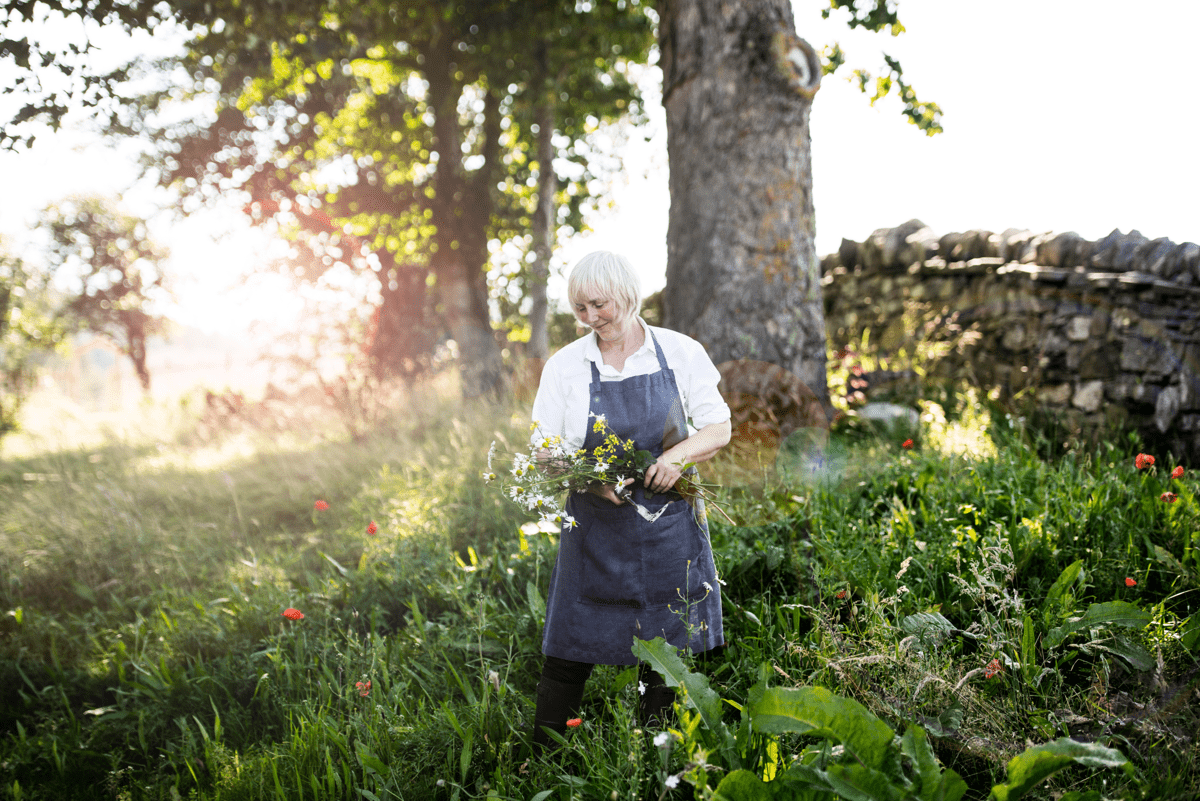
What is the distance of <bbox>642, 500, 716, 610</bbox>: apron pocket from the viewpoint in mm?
2146

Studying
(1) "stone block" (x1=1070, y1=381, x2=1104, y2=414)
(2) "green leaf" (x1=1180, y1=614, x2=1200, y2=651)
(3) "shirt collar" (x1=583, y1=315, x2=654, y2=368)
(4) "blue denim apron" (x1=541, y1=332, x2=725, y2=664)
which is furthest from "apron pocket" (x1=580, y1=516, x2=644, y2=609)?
(1) "stone block" (x1=1070, y1=381, x2=1104, y2=414)

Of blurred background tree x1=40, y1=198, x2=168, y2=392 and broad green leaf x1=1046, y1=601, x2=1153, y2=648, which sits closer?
broad green leaf x1=1046, y1=601, x2=1153, y2=648

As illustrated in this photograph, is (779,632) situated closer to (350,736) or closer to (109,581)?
(350,736)

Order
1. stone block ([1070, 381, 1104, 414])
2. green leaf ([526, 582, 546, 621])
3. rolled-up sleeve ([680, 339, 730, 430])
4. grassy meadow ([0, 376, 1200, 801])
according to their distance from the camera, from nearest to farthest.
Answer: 1. grassy meadow ([0, 376, 1200, 801])
2. rolled-up sleeve ([680, 339, 730, 430])
3. green leaf ([526, 582, 546, 621])
4. stone block ([1070, 381, 1104, 414])

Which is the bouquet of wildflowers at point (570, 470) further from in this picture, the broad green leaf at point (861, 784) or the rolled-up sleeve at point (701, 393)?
the broad green leaf at point (861, 784)

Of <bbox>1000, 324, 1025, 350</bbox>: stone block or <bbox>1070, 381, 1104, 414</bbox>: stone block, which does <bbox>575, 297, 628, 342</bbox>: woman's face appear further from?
<bbox>1000, 324, 1025, 350</bbox>: stone block

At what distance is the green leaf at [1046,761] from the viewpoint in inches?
55.9

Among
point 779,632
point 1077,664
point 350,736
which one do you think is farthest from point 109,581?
point 1077,664

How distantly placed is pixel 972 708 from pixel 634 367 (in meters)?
1.50

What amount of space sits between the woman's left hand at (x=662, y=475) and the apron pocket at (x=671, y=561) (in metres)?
0.20

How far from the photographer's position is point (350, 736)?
2352 mm

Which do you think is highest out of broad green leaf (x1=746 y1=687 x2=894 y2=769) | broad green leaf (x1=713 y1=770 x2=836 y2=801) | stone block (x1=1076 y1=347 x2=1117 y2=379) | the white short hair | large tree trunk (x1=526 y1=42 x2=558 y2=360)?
large tree trunk (x1=526 y1=42 x2=558 y2=360)

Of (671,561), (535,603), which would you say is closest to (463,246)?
(535,603)

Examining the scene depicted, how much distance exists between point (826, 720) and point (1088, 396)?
13.2ft
